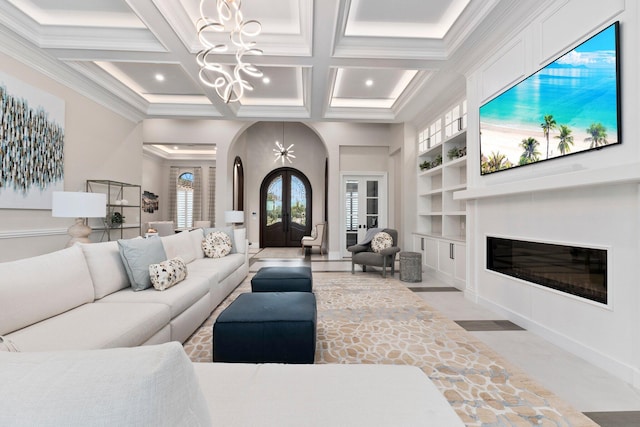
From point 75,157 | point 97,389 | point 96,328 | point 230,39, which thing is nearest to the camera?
point 97,389

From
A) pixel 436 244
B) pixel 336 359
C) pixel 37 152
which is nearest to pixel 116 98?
pixel 37 152

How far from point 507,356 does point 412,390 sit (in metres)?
1.69

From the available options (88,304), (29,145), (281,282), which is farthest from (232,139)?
(88,304)

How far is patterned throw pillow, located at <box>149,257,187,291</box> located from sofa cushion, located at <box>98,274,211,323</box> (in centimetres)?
5

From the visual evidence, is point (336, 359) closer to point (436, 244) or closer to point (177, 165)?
point (436, 244)

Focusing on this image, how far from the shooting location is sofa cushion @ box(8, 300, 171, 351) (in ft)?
5.05

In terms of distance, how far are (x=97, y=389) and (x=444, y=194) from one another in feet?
16.2

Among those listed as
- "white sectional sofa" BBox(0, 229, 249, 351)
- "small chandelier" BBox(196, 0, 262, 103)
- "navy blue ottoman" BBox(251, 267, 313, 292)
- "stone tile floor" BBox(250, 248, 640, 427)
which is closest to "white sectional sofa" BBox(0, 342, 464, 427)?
"white sectional sofa" BBox(0, 229, 249, 351)

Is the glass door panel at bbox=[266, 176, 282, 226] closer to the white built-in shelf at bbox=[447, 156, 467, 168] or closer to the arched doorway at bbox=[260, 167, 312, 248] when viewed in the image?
the arched doorway at bbox=[260, 167, 312, 248]

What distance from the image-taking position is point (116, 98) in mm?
4836

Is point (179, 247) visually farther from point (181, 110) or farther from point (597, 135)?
point (597, 135)

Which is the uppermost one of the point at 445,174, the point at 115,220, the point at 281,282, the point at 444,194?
the point at 445,174

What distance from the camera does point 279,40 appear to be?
353 cm

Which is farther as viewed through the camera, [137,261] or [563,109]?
[137,261]
